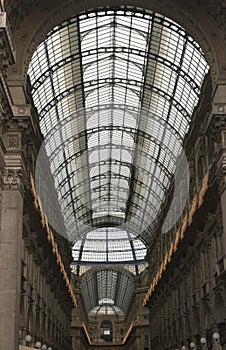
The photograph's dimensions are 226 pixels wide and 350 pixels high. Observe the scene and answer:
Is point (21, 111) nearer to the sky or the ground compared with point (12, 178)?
nearer to the sky

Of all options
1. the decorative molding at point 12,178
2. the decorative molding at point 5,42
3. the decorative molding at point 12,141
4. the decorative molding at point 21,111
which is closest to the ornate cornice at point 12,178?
the decorative molding at point 12,178

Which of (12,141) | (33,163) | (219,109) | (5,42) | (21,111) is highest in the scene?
(33,163)

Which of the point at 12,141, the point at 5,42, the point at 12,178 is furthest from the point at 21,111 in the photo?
the point at 5,42

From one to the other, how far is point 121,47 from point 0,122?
73.7ft

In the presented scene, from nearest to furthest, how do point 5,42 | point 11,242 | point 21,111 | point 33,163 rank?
point 5,42 < point 11,242 < point 21,111 < point 33,163

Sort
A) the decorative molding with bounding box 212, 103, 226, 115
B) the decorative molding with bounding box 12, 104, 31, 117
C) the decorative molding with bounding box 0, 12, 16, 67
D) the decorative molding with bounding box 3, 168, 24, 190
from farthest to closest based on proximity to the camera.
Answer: the decorative molding with bounding box 212, 103, 226, 115 → the decorative molding with bounding box 12, 104, 31, 117 → the decorative molding with bounding box 3, 168, 24, 190 → the decorative molding with bounding box 0, 12, 16, 67

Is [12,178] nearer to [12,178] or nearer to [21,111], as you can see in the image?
[12,178]

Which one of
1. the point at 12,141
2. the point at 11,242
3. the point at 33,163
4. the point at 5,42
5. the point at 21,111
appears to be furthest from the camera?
the point at 33,163

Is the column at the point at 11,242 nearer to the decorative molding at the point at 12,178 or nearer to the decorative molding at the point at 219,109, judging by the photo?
the decorative molding at the point at 12,178

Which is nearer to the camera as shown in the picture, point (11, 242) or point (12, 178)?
point (11, 242)

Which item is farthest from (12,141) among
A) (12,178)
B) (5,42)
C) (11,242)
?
(5,42)

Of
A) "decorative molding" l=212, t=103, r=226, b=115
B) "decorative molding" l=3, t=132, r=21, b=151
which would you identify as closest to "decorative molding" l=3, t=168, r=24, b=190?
"decorative molding" l=3, t=132, r=21, b=151

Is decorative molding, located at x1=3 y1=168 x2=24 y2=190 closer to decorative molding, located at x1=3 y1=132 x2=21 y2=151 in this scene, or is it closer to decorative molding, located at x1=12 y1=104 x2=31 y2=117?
decorative molding, located at x1=3 y1=132 x2=21 y2=151

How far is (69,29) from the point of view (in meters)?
38.7
